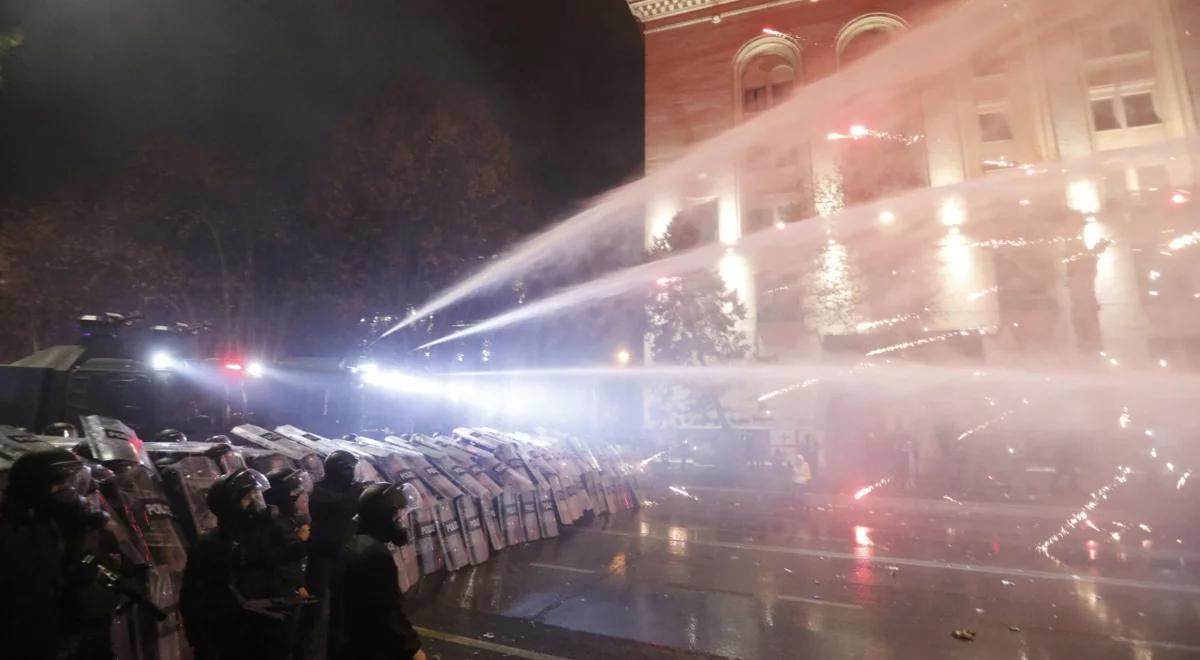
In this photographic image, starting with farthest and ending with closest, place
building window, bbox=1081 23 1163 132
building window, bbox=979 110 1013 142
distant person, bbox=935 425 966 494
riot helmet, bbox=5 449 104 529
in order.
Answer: building window, bbox=979 110 1013 142, building window, bbox=1081 23 1163 132, distant person, bbox=935 425 966 494, riot helmet, bbox=5 449 104 529

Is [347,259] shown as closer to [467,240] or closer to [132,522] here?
[467,240]

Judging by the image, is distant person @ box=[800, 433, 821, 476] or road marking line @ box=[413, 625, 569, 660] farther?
distant person @ box=[800, 433, 821, 476]

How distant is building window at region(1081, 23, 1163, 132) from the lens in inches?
1055

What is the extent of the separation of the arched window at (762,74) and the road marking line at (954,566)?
91.5ft

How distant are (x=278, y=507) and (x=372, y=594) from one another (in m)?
2.05

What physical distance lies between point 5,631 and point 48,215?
20416 mm

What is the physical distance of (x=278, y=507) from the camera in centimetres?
483

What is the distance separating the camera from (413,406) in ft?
63.5

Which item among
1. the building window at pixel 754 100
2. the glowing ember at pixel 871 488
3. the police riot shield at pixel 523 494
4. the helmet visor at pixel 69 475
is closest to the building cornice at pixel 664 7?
the building window at pixel 754 100

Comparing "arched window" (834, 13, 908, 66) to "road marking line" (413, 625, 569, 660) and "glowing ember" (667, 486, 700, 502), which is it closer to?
"glowing ember" (667, 486, 700, 502)

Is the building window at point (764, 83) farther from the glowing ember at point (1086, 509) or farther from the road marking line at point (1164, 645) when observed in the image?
the road marking line at point (1164, 645)

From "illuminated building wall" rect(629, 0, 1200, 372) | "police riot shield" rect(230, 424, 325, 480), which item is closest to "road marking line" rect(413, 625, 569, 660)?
"police riot shield" rect(230, 424, 325, 480)

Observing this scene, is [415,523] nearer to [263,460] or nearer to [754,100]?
[263,460]

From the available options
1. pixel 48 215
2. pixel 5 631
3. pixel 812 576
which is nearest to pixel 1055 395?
pixel 812 576
